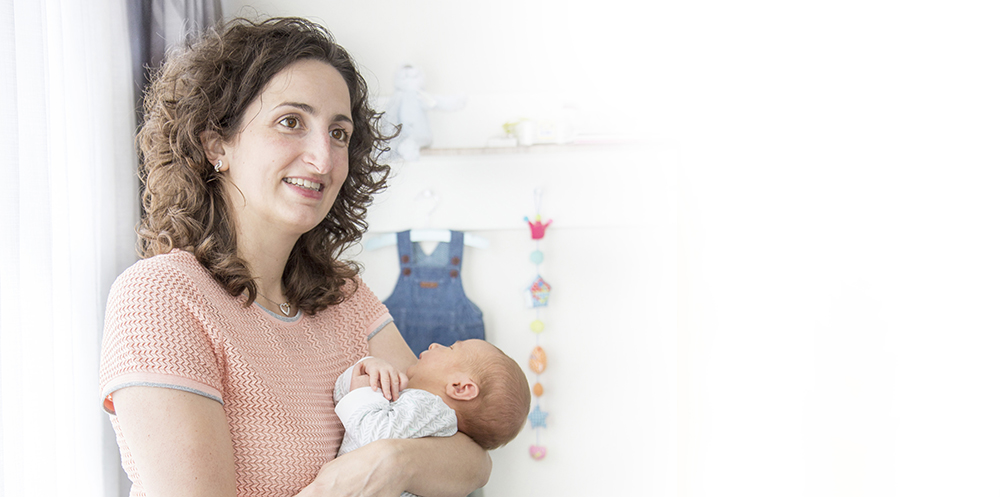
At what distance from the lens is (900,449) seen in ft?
5.45

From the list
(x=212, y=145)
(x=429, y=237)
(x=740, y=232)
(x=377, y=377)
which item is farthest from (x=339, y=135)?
(x=740, y=232)

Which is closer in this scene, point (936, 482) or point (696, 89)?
point (936, 482)

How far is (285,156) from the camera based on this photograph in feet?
3.62

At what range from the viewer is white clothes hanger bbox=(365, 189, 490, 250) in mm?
2211

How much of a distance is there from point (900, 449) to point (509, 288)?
51.8 inches

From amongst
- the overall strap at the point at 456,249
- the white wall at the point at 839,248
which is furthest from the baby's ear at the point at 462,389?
the white wall at the point at 839,248

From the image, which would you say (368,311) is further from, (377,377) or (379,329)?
(377,377)

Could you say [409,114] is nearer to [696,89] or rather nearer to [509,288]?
[509,288]

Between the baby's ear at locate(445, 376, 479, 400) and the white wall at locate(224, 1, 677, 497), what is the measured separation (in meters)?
0.92

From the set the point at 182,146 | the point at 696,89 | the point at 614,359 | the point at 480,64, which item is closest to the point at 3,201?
the point at 182,146

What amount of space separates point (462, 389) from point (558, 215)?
3.39ft

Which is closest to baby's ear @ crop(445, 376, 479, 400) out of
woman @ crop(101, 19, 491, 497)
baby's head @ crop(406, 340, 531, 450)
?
baby's head @ crop(406, 340, 531, 450)

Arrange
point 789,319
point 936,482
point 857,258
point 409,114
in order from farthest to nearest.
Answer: point 409,114, point 789,319, point 857,258, point 936,482

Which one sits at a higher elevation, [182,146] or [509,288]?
[182,146]
